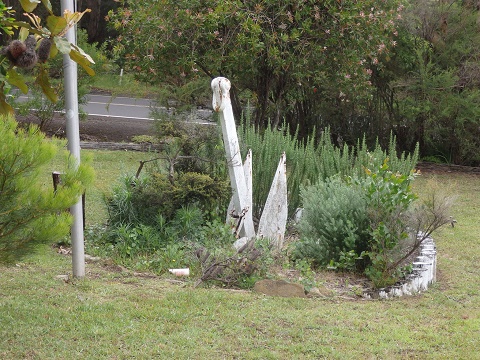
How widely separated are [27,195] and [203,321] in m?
1.74

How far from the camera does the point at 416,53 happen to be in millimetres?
13602

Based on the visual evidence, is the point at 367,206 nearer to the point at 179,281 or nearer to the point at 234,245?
the point at 234,245

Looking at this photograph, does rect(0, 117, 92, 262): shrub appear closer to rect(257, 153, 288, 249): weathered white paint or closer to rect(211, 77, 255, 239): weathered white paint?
rect(211, 77, 255, 239): weathered white paint

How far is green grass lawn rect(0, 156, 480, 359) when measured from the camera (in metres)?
4.79

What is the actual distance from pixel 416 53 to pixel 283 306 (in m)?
8.93

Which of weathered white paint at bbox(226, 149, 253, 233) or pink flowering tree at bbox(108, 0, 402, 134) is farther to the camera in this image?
pink flowering tree at bbox(108, 0, 402, 134)

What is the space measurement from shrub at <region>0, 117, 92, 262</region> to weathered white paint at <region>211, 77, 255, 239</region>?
329 centimetres

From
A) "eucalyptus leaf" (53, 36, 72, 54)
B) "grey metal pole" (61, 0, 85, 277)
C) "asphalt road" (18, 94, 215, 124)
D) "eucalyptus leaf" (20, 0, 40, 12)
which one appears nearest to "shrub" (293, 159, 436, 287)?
"grey metal pole" (61, 0, 85, 277)

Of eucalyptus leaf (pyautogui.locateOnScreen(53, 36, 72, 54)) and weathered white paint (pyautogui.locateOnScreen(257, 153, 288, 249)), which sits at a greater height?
eucalyptus leaf (pyautogui.locateOnScreen(53, 36, 72, 54))

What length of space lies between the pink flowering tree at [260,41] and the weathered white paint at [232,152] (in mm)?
4129

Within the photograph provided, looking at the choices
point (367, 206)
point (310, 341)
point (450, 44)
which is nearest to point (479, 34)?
point (450, 44)

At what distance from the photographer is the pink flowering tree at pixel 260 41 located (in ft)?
38.3

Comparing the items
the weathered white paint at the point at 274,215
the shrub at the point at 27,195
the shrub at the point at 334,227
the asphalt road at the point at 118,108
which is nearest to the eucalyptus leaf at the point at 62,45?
the shrub at the point at 27,195

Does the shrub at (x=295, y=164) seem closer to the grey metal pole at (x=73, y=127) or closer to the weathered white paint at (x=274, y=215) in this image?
the weathered white paint at (x=274, y=215)
